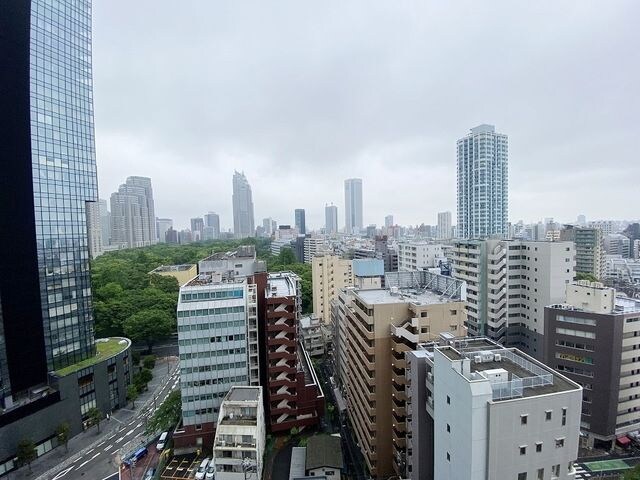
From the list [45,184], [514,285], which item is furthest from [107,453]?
[514,285]

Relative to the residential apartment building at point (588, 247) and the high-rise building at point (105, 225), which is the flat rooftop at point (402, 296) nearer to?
the residential apartment building at point (588, 247)

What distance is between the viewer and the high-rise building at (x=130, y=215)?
172875 millimetres

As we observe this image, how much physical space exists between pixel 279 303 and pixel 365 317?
9895 mm

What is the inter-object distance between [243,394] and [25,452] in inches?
735

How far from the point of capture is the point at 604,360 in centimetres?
3012

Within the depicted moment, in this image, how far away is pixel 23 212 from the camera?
32719 millimetres

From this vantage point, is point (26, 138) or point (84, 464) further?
point (26, 138)

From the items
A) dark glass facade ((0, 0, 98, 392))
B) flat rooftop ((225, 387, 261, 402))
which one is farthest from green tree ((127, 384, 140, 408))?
flat rooftop ((225, 387, 261, 402))

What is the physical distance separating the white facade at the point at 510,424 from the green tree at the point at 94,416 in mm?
35119

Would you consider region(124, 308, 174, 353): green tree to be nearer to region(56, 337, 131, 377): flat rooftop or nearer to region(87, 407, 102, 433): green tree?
region(56, 337, 131, 377): flat rooftop

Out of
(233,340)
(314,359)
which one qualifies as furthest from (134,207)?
(233,340)

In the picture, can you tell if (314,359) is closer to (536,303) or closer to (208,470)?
(208,470)

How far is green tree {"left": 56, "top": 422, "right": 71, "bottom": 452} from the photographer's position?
31220 mm

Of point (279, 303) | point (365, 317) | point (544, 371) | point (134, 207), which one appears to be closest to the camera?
point (544, 371)
